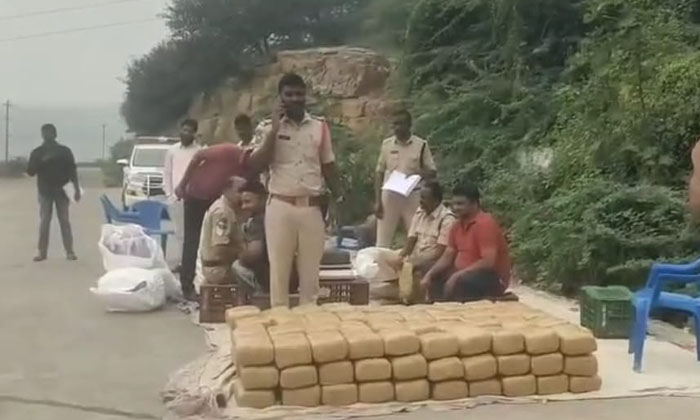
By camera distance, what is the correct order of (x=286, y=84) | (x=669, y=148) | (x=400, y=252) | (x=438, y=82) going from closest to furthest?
1. (x=286, y=84)
2. (x=400, y=252)
3. (x=669, y=148)
4. (x=438, y=82)

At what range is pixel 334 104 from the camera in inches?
965

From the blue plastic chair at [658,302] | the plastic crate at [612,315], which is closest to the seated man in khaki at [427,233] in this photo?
the plastic crate at [612,315]

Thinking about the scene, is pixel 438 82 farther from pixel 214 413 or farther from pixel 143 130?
pixel 143 130

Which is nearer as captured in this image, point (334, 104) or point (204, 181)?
point (204, 181)

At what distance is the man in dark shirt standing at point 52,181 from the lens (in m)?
14.7

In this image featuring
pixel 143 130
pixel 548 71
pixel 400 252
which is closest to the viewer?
pixel 400 252

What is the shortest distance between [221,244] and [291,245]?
140cm

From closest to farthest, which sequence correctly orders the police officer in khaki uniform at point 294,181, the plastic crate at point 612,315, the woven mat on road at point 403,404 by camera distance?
1. the woven mat on road at point 403,404
2. the police officer in khaki uniform at point 294,181
3. the plastic crate at point 612,315

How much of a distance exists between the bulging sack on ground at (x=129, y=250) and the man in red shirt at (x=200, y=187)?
0.34 m

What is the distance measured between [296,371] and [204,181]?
14.2 ft

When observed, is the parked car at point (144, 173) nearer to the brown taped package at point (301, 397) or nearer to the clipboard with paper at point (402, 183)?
the clipboard with paper at point (402, 183)

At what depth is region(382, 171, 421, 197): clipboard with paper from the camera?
36.4ft

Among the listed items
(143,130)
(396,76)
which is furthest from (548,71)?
(143,130)

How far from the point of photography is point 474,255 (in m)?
8.88
